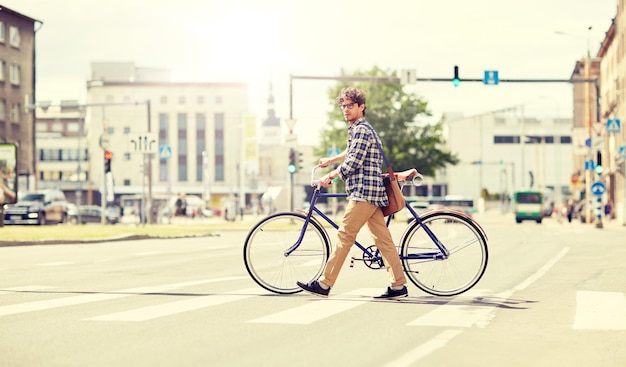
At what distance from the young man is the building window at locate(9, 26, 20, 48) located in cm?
6794

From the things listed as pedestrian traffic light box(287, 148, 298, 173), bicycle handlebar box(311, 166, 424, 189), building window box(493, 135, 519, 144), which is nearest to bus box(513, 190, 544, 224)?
pedestrian traffic light box(287, 148, 298, 173)

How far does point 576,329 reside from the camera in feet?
25.8

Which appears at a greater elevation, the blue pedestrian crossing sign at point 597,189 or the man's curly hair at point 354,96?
the man's curly hair at point 354,96

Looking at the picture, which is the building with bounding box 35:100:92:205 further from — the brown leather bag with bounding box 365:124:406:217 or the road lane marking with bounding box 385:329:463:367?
the road lane marking with bounding box 385:329:463:367

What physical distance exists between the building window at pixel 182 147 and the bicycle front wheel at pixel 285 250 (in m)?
118

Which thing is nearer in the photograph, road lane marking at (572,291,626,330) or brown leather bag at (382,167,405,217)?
road lane marking at (572,291,626,330)

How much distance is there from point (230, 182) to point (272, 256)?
118 metres

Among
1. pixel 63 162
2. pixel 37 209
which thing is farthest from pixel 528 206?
pixel 63 162

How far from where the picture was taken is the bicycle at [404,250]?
32.9ft

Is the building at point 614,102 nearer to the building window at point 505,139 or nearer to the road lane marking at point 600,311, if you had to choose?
the road lane marking at point 600,311

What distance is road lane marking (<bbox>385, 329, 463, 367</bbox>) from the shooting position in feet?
20.1

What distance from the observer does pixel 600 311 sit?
9156mm

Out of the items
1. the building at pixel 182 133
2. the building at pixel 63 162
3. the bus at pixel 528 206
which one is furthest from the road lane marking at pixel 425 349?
the building at pixel 63 162

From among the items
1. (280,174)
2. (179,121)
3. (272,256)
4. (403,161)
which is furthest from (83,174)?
(272,256)
